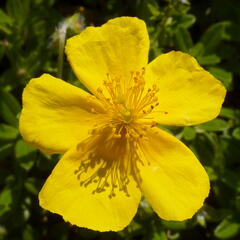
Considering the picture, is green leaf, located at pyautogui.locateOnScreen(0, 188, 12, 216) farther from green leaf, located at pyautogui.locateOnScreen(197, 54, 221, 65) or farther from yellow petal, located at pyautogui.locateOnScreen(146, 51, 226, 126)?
green leaf, located at pyautogui.locateOnScreen(197, 54, 221, 65)

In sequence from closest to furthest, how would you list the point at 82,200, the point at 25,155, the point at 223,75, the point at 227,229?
the point at 82,200, the point at 25,155, the point at 227,229, the point at 223,75

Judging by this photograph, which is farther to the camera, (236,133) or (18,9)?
(18,9)

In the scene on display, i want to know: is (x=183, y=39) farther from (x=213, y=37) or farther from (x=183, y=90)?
(x=183, y=90)

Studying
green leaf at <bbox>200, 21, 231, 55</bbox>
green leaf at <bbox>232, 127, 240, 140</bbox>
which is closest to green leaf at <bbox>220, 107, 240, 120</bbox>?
green leaf at <bbox>232, 127, 240, 140</bbox>

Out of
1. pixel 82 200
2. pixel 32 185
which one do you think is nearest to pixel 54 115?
pixel 82 200

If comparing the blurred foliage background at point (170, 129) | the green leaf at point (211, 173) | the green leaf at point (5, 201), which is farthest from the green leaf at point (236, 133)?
the green leaf at point (5, 201)

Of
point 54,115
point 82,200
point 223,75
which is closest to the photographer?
point 82,200

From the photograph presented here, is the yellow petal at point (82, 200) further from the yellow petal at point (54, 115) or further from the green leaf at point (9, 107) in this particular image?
the green leaf at point (9, 107)
